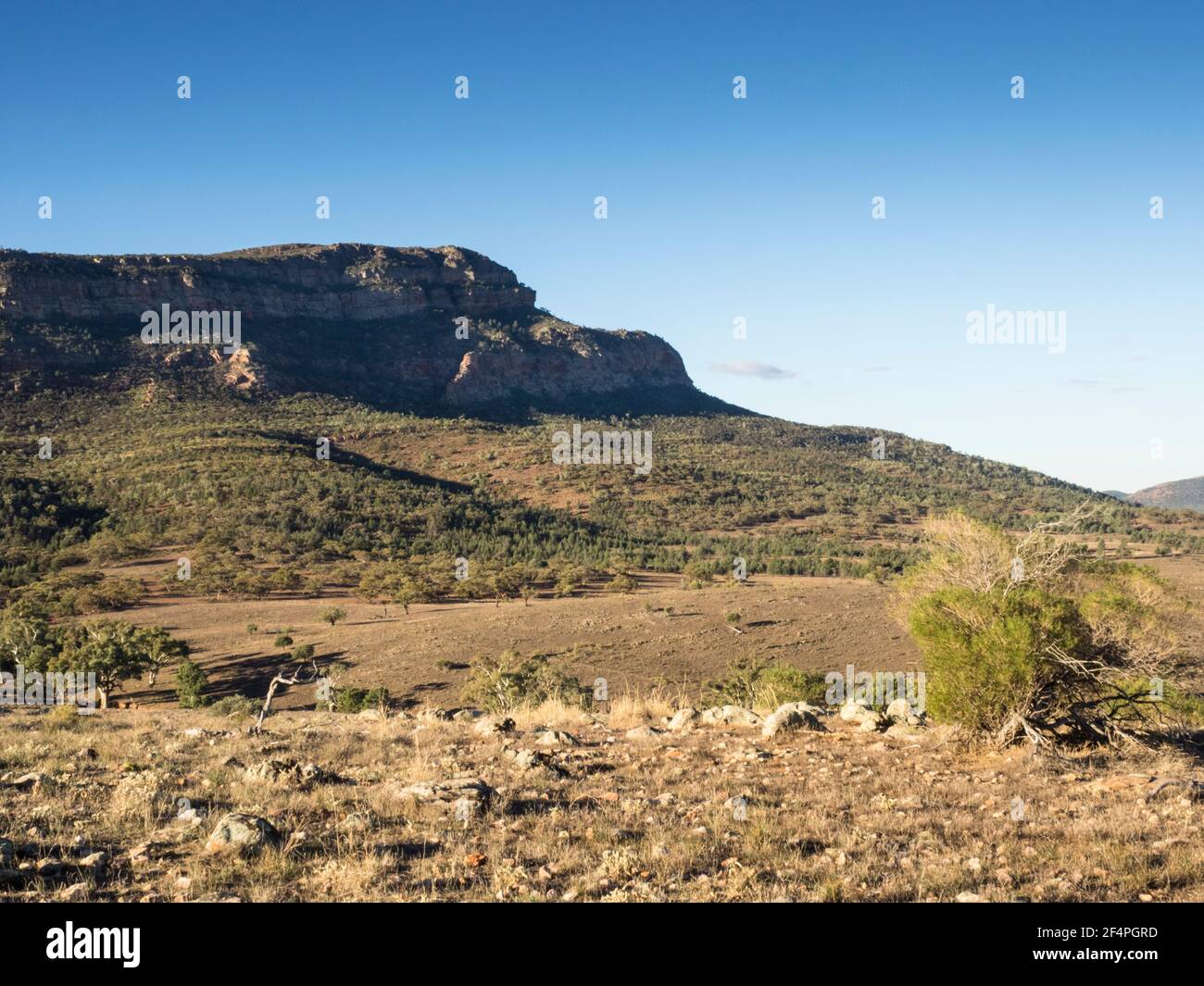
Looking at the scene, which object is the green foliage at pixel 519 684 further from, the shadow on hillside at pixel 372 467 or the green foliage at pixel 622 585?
the shadow on hillside at pixel 372 467

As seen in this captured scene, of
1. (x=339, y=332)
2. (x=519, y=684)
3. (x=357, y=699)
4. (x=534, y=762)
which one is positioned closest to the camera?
(x=534, y=762)

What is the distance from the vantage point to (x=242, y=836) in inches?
212

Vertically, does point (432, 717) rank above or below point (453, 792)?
below

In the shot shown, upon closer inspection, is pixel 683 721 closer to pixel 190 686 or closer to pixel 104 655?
pixel 190 686

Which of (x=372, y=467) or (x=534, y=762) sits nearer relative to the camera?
(x=534, y=762)

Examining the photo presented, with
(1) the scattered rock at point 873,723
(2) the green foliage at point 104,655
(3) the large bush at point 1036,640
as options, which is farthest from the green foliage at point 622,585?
(3) the large bush at point 1036,640

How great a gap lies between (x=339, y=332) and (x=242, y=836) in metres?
129

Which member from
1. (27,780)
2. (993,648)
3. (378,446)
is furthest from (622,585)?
(378,446)

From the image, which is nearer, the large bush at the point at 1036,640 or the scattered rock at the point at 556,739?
the large bush at the point at 1036,640

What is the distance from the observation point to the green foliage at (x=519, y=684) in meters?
20.0

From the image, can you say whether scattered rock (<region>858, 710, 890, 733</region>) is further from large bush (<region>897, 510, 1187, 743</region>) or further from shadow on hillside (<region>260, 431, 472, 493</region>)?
shadow on hillside (<region>260, 431, 472, 493</region>)

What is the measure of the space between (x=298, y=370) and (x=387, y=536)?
58465 mm

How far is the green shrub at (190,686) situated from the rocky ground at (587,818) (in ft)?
49.0

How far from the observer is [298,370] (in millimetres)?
105750
